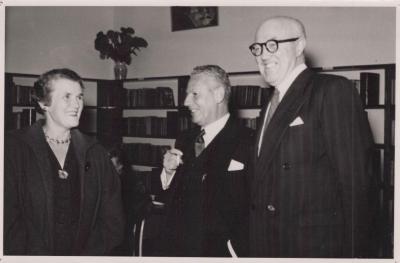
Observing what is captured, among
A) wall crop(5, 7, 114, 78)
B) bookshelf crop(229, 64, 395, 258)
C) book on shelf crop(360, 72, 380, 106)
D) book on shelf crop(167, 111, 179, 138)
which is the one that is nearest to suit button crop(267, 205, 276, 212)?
bookshelf crop(229, 64, 395, 258)

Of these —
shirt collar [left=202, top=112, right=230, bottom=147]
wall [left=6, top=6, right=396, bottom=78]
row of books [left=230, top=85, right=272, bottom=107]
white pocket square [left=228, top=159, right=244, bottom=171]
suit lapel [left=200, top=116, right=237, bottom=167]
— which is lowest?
white pocket square [left=228, top=159, right=244, bottom=171]

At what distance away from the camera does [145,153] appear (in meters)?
6.71

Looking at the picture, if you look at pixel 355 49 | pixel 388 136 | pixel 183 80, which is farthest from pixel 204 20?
pixel 388 136

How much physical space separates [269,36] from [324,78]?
33cm

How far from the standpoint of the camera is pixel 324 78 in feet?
6.45

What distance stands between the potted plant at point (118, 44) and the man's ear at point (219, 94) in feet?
15.0

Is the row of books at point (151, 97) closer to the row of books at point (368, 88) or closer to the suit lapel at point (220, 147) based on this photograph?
the row of books at point (368, 88)

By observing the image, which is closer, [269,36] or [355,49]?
[269,36]

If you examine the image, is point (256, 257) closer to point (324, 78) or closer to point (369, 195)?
point (369, 195)

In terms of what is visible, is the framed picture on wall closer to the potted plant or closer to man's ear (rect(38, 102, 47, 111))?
the potted plant

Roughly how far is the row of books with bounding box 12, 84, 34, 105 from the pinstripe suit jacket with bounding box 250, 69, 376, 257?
4857 mm

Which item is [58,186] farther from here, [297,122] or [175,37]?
[175,37]

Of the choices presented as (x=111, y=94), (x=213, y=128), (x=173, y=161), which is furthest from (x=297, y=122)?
(x=111, y=94)

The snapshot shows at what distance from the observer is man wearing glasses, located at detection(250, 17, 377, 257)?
187 centimetres
